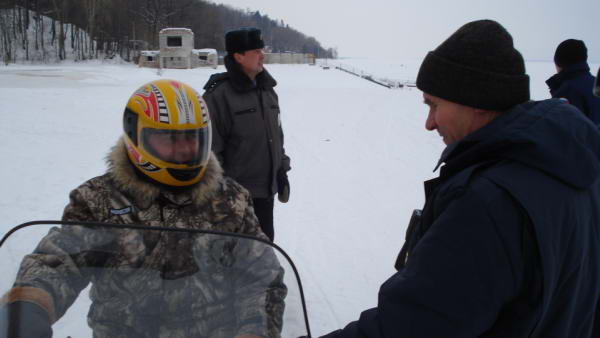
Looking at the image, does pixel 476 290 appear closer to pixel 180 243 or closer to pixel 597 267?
pixel 597 267

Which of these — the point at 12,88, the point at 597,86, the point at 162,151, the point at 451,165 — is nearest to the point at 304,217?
the point at 597,86

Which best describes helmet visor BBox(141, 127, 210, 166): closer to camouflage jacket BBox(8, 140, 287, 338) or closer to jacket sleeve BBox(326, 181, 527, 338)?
camouflage jacket BBox(8, 140, 287, 338)

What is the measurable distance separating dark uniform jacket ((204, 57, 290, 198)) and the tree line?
53029 millimetres

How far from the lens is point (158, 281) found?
4.83ft

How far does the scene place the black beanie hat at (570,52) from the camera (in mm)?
4694

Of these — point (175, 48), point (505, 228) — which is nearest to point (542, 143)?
point (505, 228)

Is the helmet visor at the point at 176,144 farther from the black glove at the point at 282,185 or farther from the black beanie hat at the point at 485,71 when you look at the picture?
the black glove at the point at 282,185

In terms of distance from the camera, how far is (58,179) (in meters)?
7.18

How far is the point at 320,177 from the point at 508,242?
22.0 feet

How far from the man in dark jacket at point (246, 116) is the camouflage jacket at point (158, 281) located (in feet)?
6.65

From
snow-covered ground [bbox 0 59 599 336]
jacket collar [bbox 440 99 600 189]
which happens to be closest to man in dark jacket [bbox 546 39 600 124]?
snow-covered ground [bbox 0 59 599 336]

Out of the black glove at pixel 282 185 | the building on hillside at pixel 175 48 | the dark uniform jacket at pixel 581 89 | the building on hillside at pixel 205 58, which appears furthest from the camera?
the building on hillside at pixel 205 58

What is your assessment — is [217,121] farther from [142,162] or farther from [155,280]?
[155,280]

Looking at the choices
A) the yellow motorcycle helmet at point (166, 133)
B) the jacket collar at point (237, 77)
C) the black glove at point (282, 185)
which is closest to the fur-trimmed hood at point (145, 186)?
the yellow motorcycle helmet at point (166, 133)
